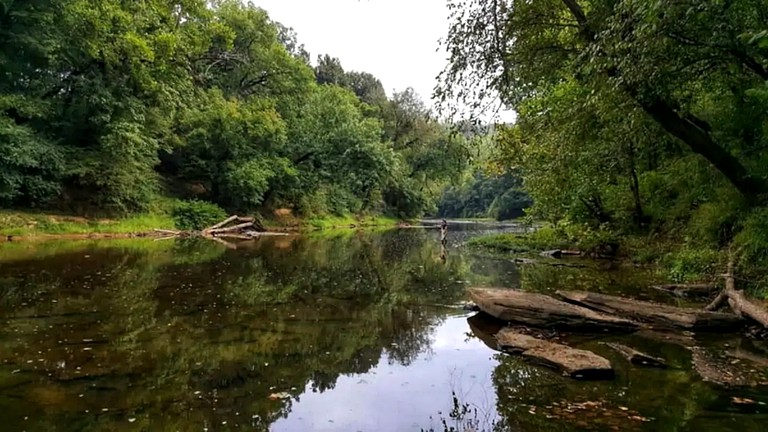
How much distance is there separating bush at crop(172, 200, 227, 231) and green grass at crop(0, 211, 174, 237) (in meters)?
0.84

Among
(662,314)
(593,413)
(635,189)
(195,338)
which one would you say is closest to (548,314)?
(662,314)

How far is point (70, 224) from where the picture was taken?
87.3ft

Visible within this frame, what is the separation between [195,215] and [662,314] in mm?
30885

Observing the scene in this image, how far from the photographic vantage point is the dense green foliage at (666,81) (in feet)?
25.6

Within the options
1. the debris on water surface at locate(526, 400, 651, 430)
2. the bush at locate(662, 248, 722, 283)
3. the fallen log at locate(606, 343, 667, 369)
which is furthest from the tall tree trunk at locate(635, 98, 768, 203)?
the debris on water surface at locate(526, 400, 651, 430)

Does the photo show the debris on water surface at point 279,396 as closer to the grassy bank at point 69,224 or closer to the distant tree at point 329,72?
the grassy bank at point 69,224

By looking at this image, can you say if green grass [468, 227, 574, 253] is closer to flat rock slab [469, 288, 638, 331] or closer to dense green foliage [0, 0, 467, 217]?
dense green foliage [0, 0, 467, 217]

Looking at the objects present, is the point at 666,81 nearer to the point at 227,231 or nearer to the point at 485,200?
the point at 227,231

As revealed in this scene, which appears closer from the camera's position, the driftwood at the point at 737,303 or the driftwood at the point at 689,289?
the driftwood at the point at 737,303

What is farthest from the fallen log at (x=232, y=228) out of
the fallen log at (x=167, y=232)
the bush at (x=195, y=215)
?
the fallen log at (x=167, y=232)

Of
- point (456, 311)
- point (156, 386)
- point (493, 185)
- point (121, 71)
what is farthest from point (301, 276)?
point (493, 185)

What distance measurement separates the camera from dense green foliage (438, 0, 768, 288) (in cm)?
781

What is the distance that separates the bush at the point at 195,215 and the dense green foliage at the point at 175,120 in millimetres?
1791

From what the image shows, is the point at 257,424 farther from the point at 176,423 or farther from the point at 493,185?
the point at 493,185
